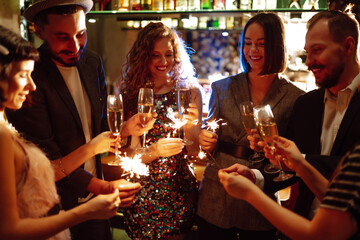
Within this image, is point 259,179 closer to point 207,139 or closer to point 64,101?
point 207,139

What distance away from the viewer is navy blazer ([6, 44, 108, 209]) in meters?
2.04

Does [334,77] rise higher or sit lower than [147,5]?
lower

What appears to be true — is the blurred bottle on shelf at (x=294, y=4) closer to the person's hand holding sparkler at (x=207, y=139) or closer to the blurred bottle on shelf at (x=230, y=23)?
the blurred bottle on shelf at (x=230, y=23)

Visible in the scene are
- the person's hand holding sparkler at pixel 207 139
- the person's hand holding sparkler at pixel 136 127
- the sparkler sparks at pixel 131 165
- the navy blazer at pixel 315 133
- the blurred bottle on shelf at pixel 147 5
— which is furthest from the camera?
the blurred bottle on shelf at pixel 147 5

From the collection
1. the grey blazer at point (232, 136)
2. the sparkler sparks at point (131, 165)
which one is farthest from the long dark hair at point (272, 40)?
the sparkler sparks at point (131, 165)

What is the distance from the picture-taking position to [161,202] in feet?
7.69

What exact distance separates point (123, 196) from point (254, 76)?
1.38 metres

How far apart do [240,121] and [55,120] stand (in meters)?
1.24

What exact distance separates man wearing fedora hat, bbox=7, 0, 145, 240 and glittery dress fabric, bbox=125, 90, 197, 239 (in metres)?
0.35

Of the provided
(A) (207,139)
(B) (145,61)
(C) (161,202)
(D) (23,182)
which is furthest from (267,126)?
(D) (23,182)

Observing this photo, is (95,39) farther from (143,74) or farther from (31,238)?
(31,238)

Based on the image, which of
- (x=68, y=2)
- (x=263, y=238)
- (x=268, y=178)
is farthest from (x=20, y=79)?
(x=263, y=238)

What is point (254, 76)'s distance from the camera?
8.13ft

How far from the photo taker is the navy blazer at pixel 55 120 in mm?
2039
